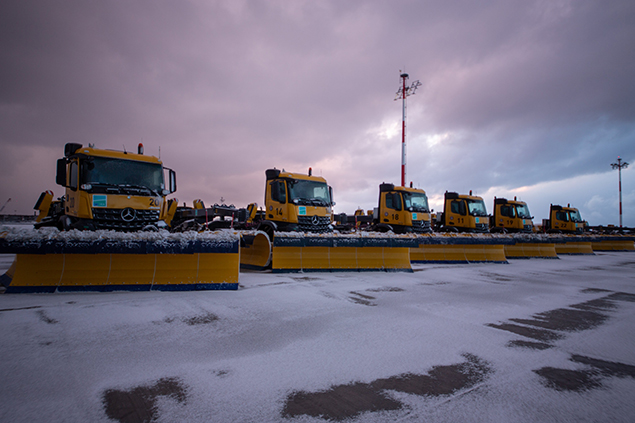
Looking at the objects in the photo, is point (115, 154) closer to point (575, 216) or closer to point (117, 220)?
point (117, 220)

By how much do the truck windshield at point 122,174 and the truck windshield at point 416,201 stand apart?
10.0 m

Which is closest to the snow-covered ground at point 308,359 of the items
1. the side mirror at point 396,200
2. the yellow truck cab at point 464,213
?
the side mirror at point 396,200

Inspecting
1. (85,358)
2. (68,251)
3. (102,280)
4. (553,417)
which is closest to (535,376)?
(553,417)

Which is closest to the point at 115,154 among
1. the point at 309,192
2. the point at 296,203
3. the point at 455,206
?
the point at 296,203

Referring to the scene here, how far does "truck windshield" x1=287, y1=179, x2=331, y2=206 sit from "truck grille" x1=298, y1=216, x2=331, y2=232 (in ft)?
1.67

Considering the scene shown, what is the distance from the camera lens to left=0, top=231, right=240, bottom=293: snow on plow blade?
16.7 feet

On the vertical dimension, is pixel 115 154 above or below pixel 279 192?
above

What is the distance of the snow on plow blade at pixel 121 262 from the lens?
5.09 metres

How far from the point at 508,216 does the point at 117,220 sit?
2112 centimetres

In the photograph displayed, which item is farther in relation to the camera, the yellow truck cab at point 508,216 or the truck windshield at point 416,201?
the yellow truck cab at point 508,216

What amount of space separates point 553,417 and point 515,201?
21809 millimetres

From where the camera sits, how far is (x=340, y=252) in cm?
888

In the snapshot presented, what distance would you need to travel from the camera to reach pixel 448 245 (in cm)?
1210

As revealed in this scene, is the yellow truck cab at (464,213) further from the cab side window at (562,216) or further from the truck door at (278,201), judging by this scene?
the cab side window at (562,216)
